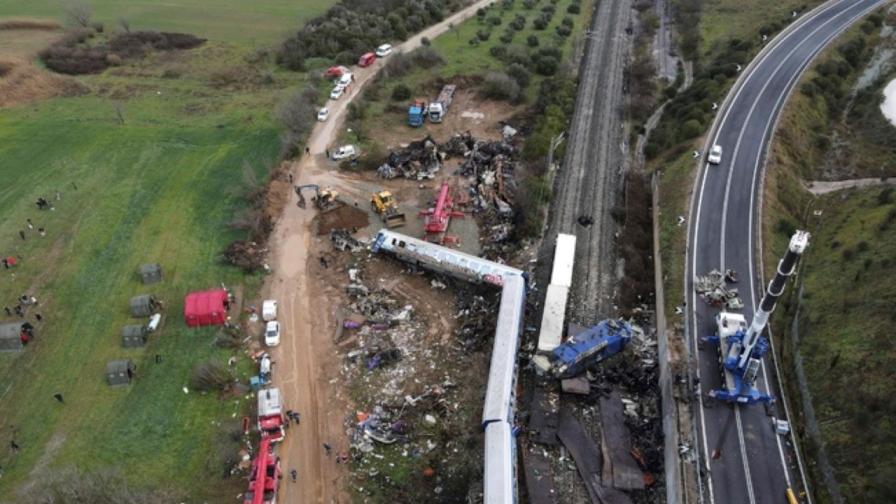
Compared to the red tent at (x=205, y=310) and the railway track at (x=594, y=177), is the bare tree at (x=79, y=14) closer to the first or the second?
the red tent at (x=205, y=310)

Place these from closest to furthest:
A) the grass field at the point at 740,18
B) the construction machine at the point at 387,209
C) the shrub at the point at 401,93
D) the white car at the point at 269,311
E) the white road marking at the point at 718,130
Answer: the white road marking at the point at 718,130, the white car at the point at 269,311, the construction machine at the point at 387,209, the shrub at the point at 401,93, the grass field at the point at 740,18

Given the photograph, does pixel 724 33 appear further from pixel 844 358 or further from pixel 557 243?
pixel 844 358

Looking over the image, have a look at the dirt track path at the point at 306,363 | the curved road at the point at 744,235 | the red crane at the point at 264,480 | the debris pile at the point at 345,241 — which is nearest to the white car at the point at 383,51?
the dirt track path at the point at 306,363

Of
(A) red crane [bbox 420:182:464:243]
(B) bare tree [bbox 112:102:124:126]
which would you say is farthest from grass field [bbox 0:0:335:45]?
(A) red crane [bbox 420:182:464:243]

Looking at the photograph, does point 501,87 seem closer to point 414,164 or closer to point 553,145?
point 553,145

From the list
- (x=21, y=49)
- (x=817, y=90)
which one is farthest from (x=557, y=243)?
(x=21, y=49)

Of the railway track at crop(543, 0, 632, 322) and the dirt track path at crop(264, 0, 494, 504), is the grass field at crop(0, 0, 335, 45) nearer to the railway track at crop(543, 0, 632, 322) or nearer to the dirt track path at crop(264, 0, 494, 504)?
the dirt track path at crop(264, 0, 494, 504)

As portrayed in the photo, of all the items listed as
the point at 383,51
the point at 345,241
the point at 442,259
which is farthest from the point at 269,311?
the point at 383,51

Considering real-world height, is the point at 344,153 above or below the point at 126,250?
above
